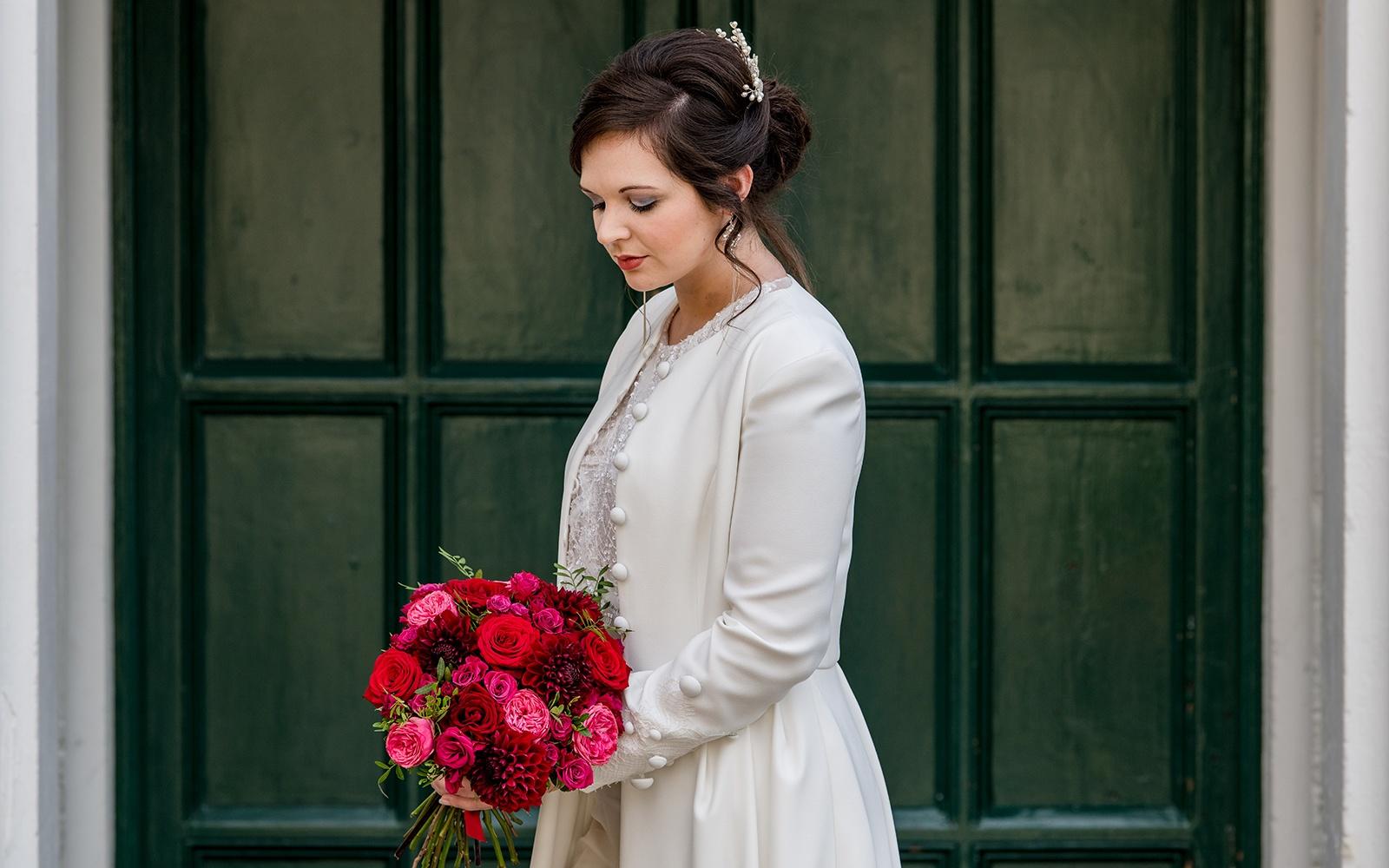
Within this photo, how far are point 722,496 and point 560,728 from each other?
0.38 metres

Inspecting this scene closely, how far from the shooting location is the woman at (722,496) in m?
1.95

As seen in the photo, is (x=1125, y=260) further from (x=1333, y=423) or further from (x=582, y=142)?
(x=582, y=142)

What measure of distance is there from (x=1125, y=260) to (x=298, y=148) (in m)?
1.79

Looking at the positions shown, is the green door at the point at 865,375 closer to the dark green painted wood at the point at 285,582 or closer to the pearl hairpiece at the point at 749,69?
the dark green painted wood at the point at 285,582

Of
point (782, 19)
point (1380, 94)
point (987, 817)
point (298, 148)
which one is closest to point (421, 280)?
point (298, 148)

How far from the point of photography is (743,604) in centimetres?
194

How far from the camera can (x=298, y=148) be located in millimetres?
3158

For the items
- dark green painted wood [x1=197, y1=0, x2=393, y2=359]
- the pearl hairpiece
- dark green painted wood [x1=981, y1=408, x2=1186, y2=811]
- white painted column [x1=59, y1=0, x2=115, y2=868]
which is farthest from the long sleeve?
white painted column [x1=59, y1=0, x2=115, y2=868]

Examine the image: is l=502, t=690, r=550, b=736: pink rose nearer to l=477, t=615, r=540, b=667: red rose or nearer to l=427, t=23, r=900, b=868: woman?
l=477, t=615, r=540, b=667: red rose

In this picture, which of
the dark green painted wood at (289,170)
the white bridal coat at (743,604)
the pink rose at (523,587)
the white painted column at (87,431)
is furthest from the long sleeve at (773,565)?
the white painted column at (87,431)

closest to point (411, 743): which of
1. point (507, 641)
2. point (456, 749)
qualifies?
point (456, 749)

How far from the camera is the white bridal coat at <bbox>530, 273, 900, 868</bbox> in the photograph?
6.38 ft

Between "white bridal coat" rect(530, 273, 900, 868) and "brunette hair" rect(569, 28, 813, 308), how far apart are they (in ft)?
0.64

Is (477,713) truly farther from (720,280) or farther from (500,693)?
(720,280)
